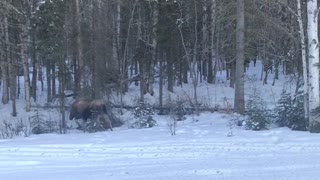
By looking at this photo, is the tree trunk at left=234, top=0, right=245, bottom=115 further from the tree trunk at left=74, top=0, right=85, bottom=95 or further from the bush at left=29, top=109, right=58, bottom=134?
the tree trunk at left=74, top=0, right=85, bottom=95

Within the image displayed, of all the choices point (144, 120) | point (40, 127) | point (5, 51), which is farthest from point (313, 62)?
point (5, 51)

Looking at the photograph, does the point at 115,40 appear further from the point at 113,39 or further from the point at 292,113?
the point at 292,113

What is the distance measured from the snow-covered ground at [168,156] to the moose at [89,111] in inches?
148

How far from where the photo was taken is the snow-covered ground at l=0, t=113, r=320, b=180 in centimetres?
803

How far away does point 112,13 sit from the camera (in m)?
30.2

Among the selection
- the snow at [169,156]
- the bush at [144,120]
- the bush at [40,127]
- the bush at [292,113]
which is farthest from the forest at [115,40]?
the snow at [169,156]

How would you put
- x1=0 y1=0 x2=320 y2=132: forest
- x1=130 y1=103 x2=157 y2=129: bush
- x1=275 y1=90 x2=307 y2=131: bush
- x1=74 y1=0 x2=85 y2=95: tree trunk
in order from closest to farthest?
x1=275 y1=90 x2=307 y2=131: bush → x1=130 y1=103 x2=157 y2=129: bush → x1=74 y1=0 x2=85 y2=95: tree trunk → x1=0 y1=0 x2=320 y2=132: forest

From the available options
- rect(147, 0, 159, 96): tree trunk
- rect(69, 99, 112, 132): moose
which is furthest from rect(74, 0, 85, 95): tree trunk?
rect(147, 0, 159, 96): tree trunk

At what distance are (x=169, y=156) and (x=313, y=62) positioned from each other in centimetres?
568

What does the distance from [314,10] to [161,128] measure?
5.90 meters

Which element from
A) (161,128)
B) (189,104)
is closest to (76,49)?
(189,104)

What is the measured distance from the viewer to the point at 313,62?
13289mm

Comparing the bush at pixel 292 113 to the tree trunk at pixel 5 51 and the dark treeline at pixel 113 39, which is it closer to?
the dark treeline at pixel 113 39

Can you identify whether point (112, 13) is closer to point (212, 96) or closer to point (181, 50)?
point (181, 50)
